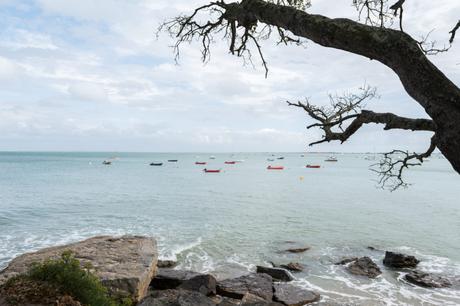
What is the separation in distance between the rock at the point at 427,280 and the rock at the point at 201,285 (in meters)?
8.75

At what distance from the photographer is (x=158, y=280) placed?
1260cm

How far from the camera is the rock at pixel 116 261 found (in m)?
9.84

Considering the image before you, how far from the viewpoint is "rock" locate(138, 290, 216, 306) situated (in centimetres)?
892

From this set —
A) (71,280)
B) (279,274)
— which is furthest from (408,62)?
(279,274)

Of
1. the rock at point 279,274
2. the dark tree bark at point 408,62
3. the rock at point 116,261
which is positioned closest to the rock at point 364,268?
the rock at point 279,274

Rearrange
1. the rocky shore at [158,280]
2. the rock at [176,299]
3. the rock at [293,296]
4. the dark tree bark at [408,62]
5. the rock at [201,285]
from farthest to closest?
the rock at [293,296]
the rock at [201,285]
the rocky shore at [158,280]
the rock at [176,299]
the dark tree bark at [408,62]

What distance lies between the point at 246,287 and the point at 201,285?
165 cm

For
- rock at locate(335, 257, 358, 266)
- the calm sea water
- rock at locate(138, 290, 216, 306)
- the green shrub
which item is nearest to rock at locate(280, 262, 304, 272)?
the calm sea water

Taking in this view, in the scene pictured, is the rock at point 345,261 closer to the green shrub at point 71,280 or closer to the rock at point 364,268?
the rock at point 364,268

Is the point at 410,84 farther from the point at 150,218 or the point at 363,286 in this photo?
the point at 150,218

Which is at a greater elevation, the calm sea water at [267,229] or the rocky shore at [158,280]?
the rocky shore at [158,280]

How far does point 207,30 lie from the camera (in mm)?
7164

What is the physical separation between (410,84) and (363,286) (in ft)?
42.0

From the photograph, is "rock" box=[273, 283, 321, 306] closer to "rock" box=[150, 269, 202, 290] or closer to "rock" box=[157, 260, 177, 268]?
"rock" box=[150, 269, 202, 290]
